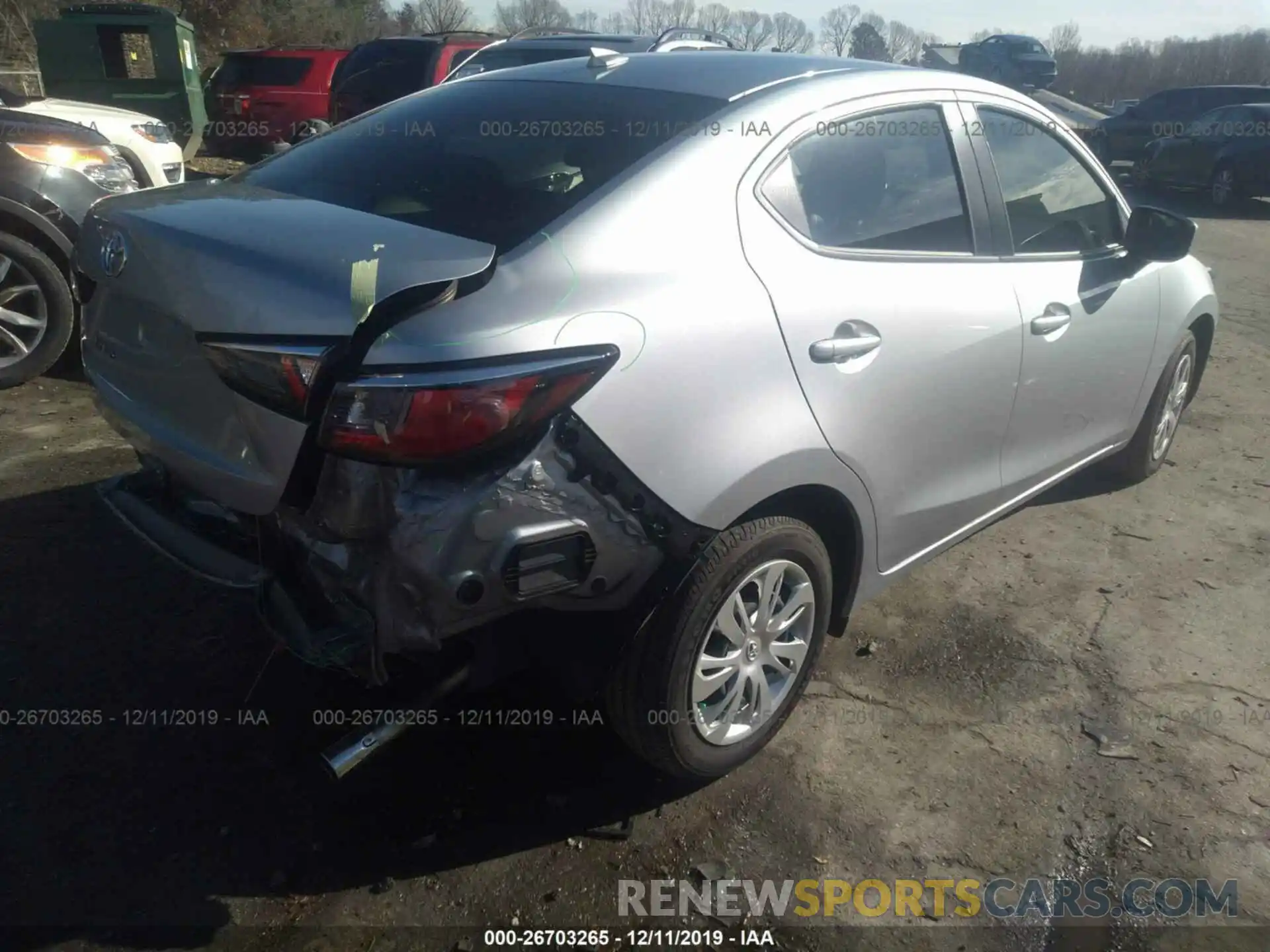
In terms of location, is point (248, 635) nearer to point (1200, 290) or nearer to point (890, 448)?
point (890, 448)

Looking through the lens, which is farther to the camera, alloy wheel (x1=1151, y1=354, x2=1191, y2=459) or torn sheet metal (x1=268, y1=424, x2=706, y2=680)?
alloy wheel (x1=1151, y1=354, x2=1191, y2=459)

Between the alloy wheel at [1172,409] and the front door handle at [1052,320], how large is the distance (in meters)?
1.46

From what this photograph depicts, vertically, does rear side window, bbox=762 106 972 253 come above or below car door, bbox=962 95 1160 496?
above

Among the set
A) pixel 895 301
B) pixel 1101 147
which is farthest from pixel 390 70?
pixel 1101 147

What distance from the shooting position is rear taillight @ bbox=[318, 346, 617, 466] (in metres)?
1.95

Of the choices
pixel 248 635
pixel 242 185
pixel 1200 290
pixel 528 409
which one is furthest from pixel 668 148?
pixel 1200 290

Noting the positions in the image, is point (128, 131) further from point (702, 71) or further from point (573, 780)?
point (573, 780)

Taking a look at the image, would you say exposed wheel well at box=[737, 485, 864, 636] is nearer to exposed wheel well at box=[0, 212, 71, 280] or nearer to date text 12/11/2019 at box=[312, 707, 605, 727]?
date text 12/11/2019 at box=[312, 707, 605, 727]

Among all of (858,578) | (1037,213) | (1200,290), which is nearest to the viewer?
(858,578)

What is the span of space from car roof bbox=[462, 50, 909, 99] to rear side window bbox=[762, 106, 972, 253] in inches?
8.2

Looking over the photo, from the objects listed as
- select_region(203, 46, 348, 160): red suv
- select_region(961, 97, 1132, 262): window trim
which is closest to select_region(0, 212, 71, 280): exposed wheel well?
select_region(961, 97, 1132, 262): window trim

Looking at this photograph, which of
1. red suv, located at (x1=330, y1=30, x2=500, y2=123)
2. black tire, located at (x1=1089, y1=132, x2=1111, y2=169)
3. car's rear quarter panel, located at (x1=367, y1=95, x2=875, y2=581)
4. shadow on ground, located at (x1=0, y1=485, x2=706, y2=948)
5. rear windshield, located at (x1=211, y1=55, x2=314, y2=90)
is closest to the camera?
car's rear quarter panel, located at (x1=367, y1=95, x2=875, y2=581)

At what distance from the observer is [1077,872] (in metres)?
2.56

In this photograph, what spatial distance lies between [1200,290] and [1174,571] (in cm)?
133
